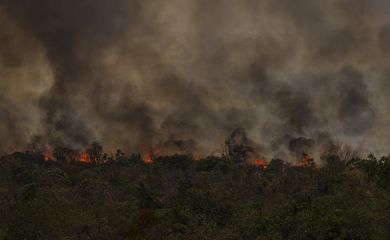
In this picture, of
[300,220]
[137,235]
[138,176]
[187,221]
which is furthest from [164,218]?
[138,176]

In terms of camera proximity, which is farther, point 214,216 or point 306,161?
point 306,161

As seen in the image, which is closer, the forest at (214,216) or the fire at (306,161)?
the forest at (214,216)

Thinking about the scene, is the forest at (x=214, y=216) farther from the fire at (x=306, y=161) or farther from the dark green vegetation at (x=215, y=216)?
the fire at (x=306, y=161)

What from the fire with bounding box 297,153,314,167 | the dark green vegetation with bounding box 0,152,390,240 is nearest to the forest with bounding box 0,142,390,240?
the dark green vegetation with bounding box 0,152,390,240

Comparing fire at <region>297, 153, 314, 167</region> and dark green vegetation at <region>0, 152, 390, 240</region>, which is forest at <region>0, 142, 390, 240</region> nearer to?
dark green vegetation at <region>0, 152, 390, 240</region>

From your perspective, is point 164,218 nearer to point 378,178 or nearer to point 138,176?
point 378,178

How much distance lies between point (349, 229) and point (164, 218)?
88.4 feet

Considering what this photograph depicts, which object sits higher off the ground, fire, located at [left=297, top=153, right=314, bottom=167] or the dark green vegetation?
fire, located at [left=297, top=153, right=314, bottom=167]

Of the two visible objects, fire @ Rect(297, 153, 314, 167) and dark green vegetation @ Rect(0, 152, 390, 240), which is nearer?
dark green vegetation @ Rect(0, 152, 390, 240)

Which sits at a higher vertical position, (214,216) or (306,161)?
(306,161)

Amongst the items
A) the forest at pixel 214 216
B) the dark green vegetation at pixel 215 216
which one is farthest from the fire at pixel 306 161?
the dark green vegetation at pixel 215 216

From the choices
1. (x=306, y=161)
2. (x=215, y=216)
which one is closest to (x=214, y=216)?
(x=215, y=216)

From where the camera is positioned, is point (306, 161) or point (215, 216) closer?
point (215, 216)

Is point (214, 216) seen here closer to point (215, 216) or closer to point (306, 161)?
point (215, 216)
